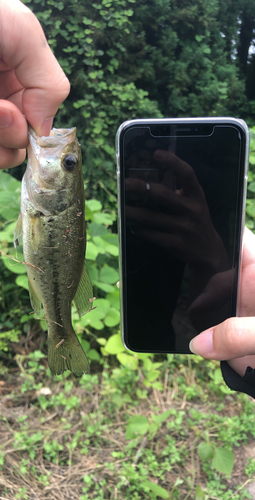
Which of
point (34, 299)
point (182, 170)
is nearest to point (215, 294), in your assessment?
point (182, 170)

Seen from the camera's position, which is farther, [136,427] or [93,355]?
[93,355]

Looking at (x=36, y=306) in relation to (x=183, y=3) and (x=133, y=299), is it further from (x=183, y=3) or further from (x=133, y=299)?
(x=183, y=3)

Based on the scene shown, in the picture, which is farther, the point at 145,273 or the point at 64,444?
the point at 64,444

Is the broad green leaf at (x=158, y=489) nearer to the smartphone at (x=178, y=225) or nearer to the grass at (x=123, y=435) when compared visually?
the grass at (x=123, y=435)

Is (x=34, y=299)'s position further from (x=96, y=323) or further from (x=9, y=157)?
(x=96, y=323)

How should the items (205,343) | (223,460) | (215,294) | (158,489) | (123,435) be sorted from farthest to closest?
(123,435)
(223,460)
(158,489)
(215,294)
(205,343)

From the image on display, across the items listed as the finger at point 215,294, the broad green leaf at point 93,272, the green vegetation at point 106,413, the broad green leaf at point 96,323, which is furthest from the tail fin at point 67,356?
the broad green leaf at point 93,272

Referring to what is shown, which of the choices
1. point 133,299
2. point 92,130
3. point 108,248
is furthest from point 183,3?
point 133,299
